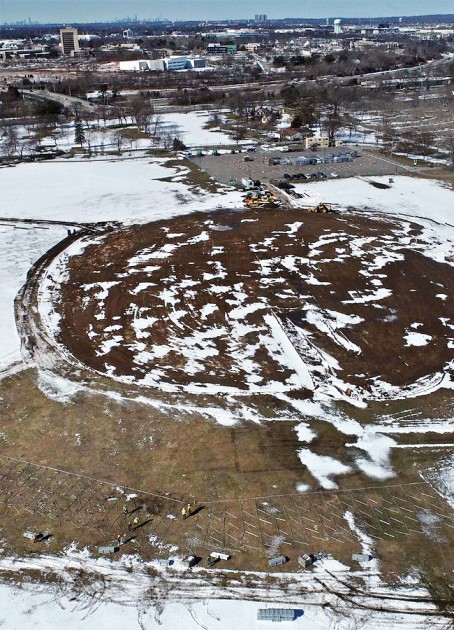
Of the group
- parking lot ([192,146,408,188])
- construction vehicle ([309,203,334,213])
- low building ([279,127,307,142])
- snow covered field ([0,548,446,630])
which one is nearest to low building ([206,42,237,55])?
low building ([279,127,307,142])

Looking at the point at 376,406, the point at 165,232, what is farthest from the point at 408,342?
the point at 165,232

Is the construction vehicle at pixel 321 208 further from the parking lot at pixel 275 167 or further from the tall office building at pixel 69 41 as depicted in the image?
the tall office building at pixel 69 41

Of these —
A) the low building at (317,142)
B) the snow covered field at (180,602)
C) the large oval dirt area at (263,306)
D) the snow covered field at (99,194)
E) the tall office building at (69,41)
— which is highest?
→ the tall office building at (69,41)

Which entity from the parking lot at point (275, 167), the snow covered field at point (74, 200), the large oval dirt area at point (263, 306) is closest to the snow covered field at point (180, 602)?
the large oval dirt area at point (263, 306)

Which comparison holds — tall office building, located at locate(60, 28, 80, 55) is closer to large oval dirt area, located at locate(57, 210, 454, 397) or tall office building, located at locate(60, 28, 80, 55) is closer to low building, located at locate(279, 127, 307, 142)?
low building, located at locate(279, 127, 307, 142)

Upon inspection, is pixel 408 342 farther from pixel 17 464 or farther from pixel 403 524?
pixel 17 464

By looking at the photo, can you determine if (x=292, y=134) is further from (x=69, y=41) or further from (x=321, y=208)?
(x=69, y=41)
